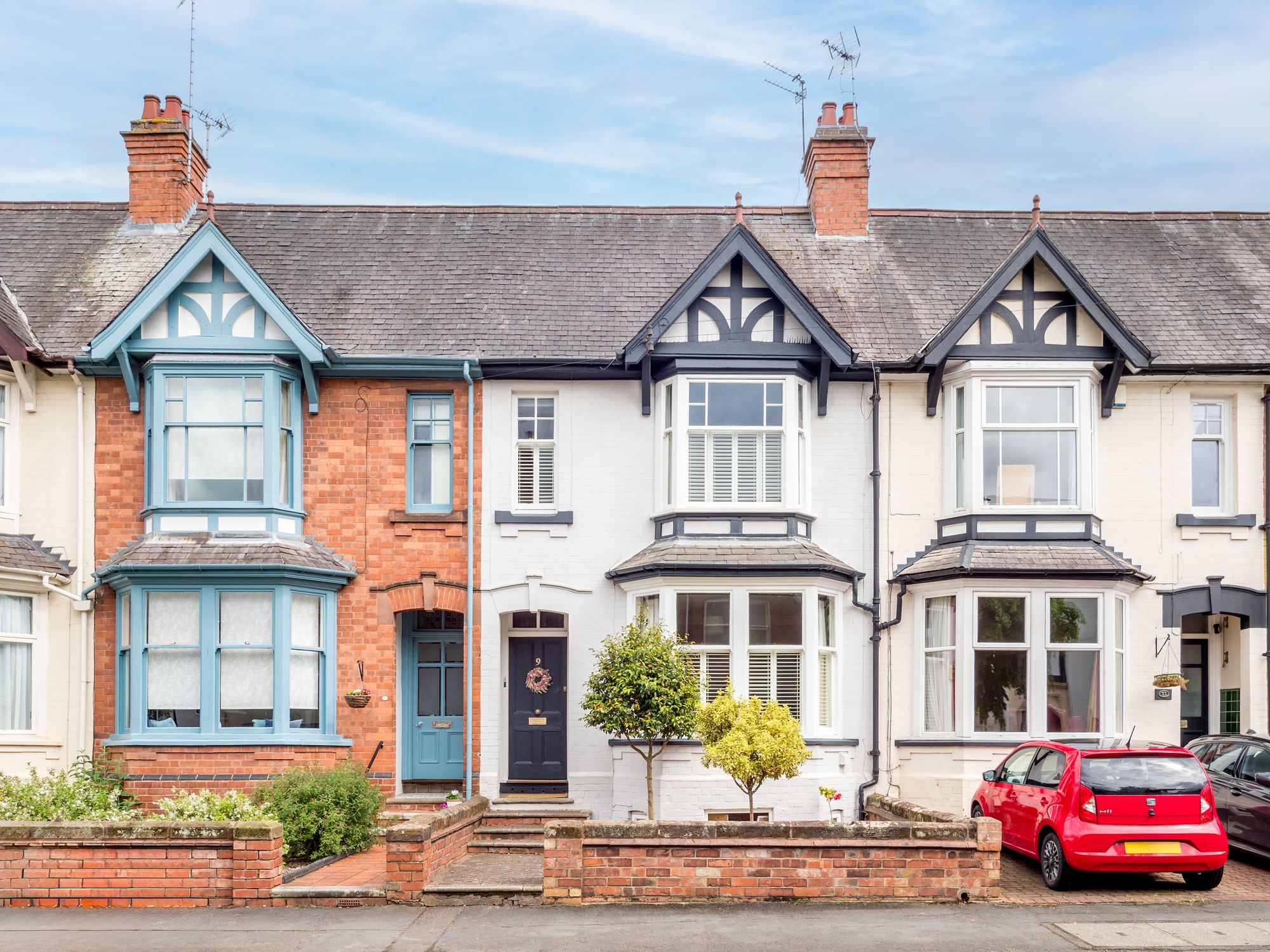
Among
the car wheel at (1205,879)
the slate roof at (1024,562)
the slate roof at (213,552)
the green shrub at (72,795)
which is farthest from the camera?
the slate roof at (1024,562)

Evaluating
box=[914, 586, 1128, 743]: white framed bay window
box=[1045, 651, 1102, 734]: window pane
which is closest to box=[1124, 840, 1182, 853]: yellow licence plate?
box=[914, 586, 1128, 743]: white framed bay window

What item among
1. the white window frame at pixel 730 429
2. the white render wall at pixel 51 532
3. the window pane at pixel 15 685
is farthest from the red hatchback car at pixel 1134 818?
the window pane at pixel 15 685

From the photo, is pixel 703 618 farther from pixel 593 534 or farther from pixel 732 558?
pixel 593 534

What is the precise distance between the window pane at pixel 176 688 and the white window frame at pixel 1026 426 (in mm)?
10558

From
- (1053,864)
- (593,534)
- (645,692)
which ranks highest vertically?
(593,534)

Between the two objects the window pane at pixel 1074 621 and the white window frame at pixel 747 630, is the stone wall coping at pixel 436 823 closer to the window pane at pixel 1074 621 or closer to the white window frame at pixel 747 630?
the white window frame at pixel 747 630

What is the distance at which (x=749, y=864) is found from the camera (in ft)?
40.1

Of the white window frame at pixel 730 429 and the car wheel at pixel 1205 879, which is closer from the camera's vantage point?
the car wheel at pixel 1205 879

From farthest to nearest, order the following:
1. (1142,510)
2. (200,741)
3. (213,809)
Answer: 1. (1142,510)
2. (200,741)
3. (213,809)

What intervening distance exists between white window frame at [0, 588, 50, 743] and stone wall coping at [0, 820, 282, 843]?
211 inches

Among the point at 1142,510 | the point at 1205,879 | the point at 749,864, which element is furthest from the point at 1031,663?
the point at 749,864

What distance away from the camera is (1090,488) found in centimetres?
1745

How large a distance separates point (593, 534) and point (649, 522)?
792mm

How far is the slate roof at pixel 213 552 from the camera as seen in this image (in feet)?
54.7
